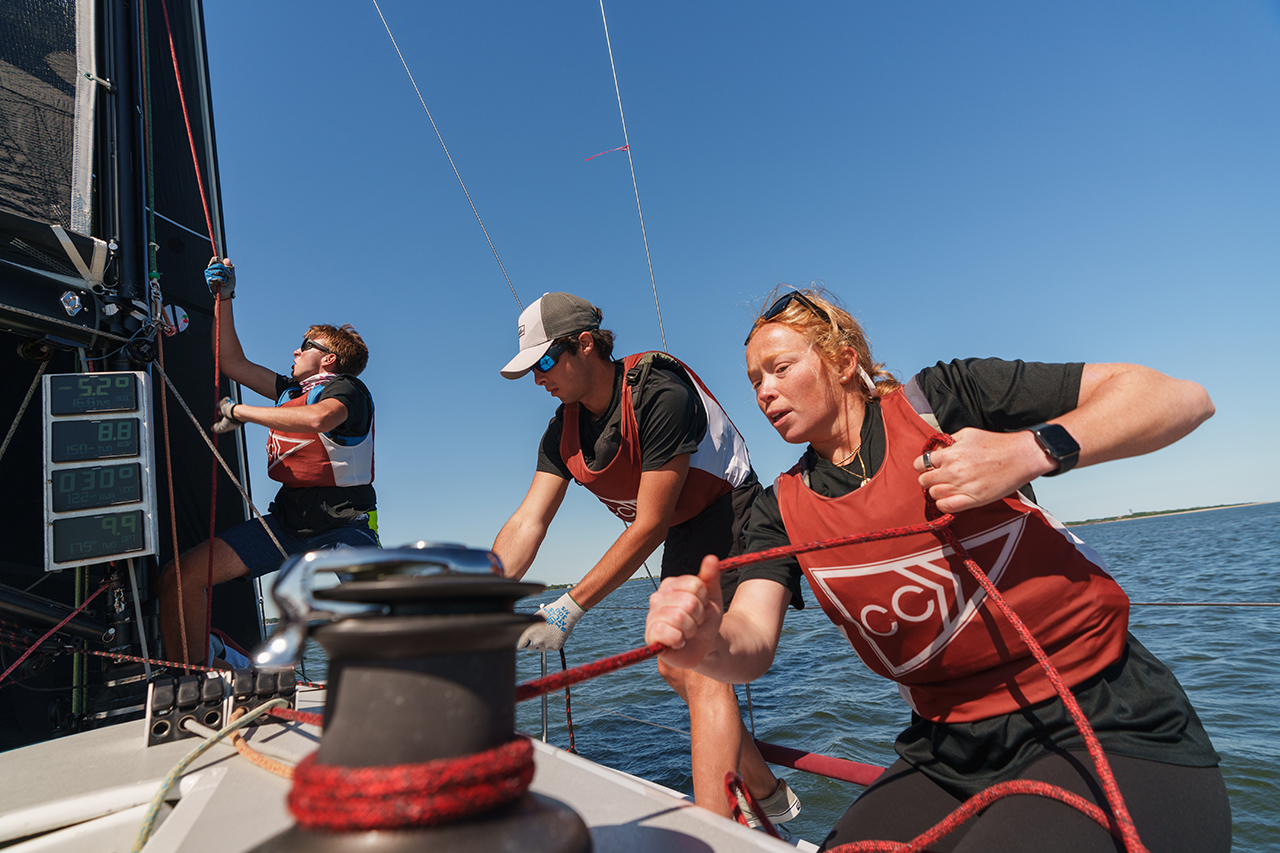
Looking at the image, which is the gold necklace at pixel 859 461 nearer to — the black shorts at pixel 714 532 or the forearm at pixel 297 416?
the black shorts at pixel 714 532

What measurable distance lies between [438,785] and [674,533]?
1.95 m

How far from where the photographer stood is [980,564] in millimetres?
1254

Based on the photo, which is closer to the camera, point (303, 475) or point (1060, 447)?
point (1060, 447)

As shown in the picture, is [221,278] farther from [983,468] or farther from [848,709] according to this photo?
[848,709]

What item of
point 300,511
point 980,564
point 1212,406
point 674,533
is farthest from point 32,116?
point 1212,406

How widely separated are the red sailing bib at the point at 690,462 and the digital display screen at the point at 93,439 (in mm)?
1727

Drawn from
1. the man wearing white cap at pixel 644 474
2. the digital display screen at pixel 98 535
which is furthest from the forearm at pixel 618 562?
the digital display screen at pixel 98 535

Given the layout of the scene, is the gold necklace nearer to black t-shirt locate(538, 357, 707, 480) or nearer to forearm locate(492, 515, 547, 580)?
black t-shirt locate(538, 357, 707, 480)

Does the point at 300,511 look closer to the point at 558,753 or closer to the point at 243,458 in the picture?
the point at 243,458

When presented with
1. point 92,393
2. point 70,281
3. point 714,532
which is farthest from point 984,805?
point 70,281

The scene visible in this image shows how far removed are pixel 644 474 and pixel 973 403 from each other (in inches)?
40.9

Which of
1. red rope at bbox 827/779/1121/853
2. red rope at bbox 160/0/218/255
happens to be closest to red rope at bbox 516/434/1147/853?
red rope at bbox 827/779/1121/853

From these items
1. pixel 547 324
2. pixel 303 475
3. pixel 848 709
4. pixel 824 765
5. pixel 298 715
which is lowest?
pixel 848 709

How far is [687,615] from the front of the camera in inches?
37.0
